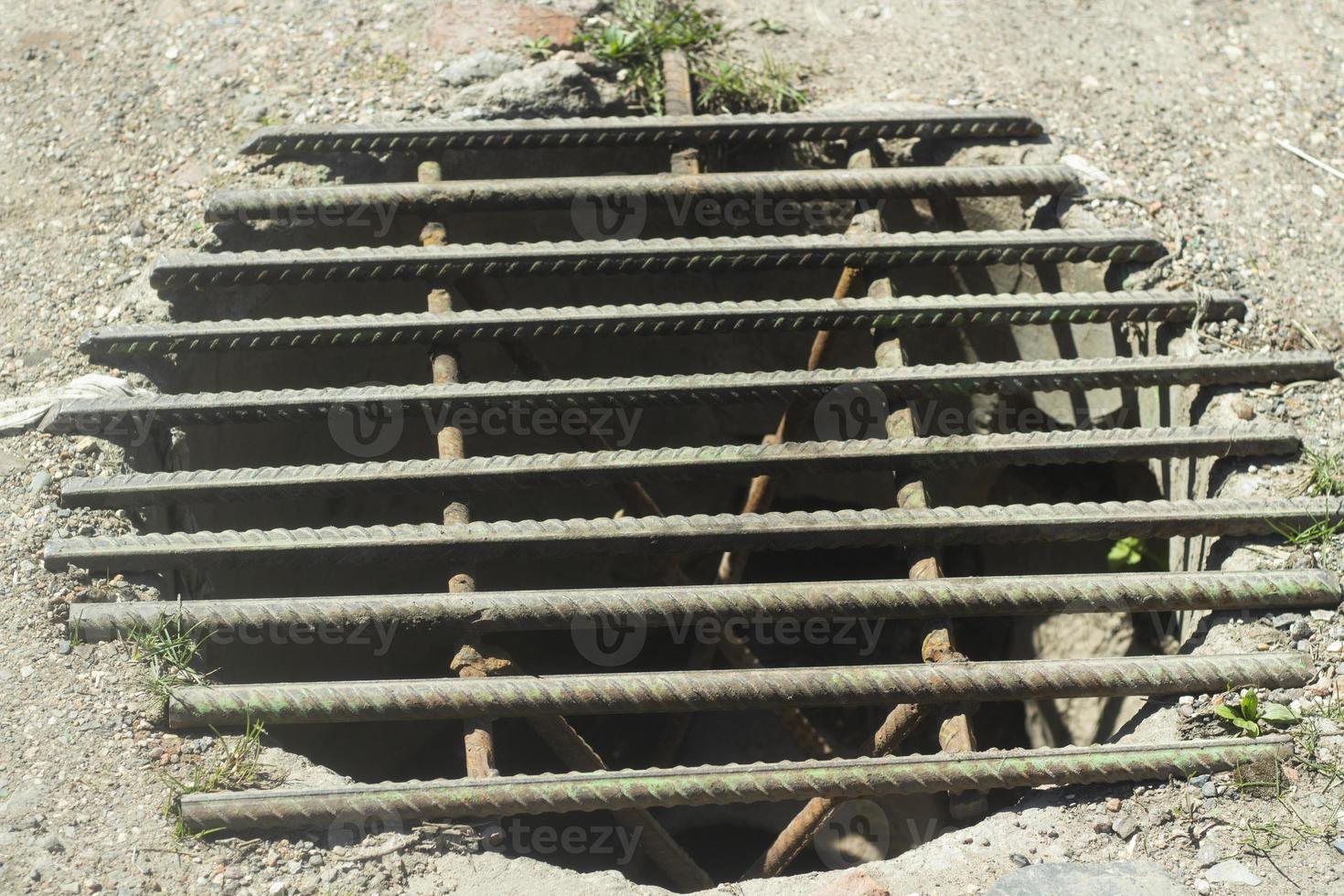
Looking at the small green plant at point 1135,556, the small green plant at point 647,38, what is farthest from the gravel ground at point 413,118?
the small green plant at point 1135,556

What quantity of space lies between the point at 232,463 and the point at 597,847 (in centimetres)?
129

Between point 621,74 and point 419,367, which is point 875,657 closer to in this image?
point 419,367

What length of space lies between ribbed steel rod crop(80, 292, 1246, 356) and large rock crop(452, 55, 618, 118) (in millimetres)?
711

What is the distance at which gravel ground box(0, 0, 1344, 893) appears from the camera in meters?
1.75

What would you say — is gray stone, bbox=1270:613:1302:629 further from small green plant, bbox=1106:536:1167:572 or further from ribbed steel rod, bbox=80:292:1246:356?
small green plant, bbox=1106:536:1167:572

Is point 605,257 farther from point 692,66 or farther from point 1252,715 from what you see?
point 1252,715

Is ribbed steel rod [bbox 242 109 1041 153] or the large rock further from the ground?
the large rock

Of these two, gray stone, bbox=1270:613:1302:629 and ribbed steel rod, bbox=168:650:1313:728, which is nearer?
ribbed steel rod, bbox=168:650:1313:728

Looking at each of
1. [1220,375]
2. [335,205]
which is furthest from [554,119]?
[1220,375]

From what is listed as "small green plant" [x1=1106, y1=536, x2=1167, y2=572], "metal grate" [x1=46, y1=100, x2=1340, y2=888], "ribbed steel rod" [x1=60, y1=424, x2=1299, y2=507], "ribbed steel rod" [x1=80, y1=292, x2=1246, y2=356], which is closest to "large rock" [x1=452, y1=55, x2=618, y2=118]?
"metal grate" [x1=46, y1=100, x2=1340, y2=888]

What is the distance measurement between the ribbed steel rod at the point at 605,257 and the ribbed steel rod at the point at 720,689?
96 cm

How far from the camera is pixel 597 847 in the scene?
9.04ft

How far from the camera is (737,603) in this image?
6.59ft

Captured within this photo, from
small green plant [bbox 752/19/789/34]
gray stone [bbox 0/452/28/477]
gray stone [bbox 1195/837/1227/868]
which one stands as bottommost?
gray stone [bbox 1195/837/1227/868]
